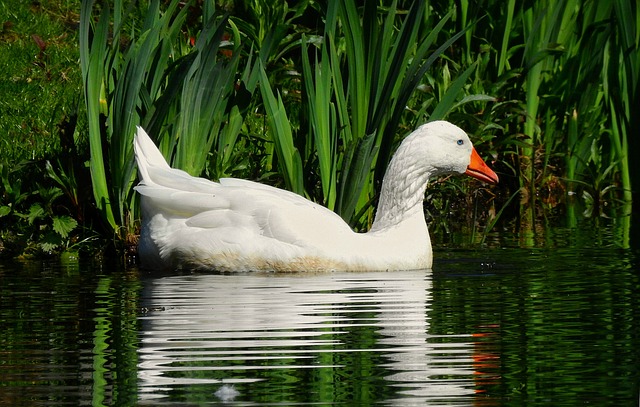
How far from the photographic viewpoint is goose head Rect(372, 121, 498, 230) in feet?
25.1

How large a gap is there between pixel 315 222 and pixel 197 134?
0.97 m

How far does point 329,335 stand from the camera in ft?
17.0

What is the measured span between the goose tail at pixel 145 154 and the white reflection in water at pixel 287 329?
613mm

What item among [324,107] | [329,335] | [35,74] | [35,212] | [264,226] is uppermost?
[35,74]

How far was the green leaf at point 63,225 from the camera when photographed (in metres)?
7.79

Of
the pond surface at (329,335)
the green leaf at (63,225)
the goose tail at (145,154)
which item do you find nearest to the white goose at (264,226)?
the goose tail at (145,154)

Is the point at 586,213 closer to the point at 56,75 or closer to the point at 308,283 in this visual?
the point at 308,283

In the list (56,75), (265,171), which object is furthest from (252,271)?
(56,75)

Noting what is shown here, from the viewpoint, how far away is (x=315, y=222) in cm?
734

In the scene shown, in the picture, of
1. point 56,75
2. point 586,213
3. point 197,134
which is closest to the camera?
point 197,134

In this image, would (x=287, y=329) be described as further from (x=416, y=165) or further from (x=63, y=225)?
(x=63, y=225)

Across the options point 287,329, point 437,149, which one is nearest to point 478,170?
point 437,149

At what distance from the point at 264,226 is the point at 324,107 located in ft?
2.55

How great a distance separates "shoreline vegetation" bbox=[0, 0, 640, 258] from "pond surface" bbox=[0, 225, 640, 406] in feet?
2.51
